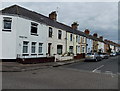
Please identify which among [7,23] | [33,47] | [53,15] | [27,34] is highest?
[53,15]

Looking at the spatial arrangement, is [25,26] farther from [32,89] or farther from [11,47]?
[32,89]

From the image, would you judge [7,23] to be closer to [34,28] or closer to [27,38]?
[27,38]

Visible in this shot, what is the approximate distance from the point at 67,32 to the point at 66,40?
1776 millimetres

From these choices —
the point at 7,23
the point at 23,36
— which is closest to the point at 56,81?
the point at 23,36

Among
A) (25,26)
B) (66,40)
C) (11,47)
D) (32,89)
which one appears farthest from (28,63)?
(66,40)

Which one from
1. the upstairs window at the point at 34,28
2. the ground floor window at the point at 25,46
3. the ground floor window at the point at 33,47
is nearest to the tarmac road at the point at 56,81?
the ground floor window at the point at 25,46

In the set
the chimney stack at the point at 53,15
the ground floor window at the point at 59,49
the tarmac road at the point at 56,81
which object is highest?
the chimney stack at the point at 53,15

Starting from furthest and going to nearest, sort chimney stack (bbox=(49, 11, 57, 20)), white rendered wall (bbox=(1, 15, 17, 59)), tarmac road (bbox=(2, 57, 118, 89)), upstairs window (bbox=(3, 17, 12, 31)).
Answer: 1. chimney stack (bbox=(49, 11, 57, 20))
2. upstairs window (bbox=(3, 17, 12, 31))
3. white rendered wall (bbox=(1, 15, 17, 59))
4. tarmac road (bbox=(2, 57, 118, 89))

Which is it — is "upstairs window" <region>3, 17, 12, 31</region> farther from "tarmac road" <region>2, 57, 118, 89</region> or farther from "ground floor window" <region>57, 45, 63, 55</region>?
"ground floor window" <region>57, 45, 63, 55</region>

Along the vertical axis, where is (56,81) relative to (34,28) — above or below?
below

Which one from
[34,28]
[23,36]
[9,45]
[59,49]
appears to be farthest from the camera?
[59,49]

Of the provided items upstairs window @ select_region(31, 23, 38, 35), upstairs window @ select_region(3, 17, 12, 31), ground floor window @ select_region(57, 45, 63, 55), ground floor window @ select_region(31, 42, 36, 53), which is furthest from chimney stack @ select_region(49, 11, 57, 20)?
upstairs window @ select_region(3, 17, 12, 31)

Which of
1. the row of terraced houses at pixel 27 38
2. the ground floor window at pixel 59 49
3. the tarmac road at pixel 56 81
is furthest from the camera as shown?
the ground floor window at pixel 59 49

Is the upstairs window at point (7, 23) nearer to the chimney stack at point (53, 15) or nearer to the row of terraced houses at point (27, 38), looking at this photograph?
the row of terraced houses at point (27, 38)
